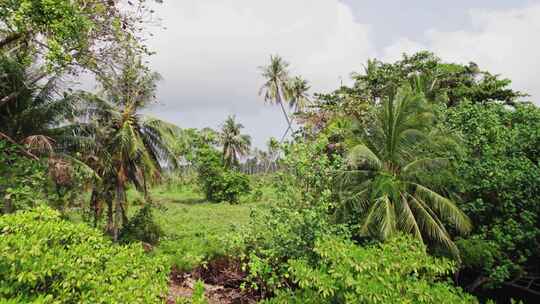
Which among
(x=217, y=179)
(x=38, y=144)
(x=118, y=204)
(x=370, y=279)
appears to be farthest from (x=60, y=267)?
(x=217, y=179)

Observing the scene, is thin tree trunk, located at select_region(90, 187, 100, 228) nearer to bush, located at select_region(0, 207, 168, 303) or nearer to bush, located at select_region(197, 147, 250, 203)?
bush, located at select_region(0, 207, 168, 303)

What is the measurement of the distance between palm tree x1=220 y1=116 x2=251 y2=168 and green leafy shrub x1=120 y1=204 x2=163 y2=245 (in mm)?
24029


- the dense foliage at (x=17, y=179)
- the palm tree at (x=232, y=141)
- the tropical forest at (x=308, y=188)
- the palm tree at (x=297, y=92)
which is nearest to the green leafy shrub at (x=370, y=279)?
the tropical forest at (x=308, y=188)

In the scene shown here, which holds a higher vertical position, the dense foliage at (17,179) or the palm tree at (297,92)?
the palm tree at (297,92)

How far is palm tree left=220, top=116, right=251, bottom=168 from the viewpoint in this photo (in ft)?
130

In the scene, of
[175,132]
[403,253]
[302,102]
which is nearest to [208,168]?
[302,102]

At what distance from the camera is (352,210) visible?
1048 centimetres

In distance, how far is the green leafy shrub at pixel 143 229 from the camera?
14453 millimetres

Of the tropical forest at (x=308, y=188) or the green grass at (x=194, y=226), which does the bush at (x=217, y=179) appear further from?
the tropical forest at (x=308, y=188)

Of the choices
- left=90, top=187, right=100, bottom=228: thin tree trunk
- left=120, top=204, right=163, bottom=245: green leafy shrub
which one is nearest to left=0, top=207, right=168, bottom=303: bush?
left=90, top=187, right=100, bottom=228: thin tree trunk

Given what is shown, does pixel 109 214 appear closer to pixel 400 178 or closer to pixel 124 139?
pixel 124 139

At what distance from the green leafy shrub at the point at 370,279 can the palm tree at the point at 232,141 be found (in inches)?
1333

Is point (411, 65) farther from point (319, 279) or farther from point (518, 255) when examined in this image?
point (319, 279)

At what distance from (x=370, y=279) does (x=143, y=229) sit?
39.5 feet
